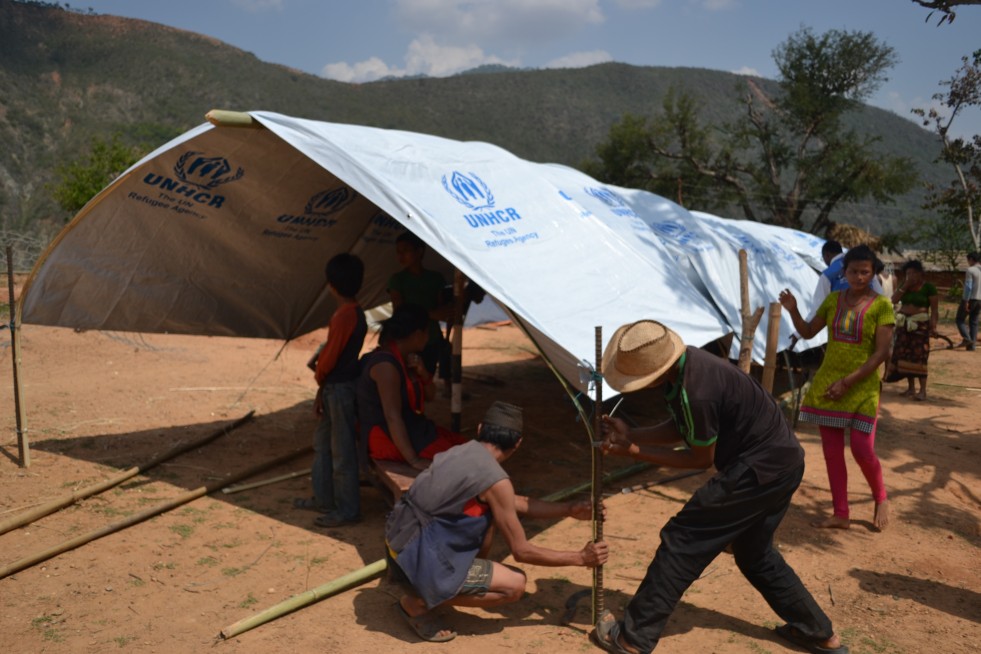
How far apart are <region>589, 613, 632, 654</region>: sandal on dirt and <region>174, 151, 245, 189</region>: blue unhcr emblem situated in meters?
3.82

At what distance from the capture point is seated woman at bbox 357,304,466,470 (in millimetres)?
4617

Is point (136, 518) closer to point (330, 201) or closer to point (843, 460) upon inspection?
point (330, 201)

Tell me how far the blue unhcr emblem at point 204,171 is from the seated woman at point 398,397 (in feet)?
5.76

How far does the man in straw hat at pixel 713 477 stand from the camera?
3.34 m

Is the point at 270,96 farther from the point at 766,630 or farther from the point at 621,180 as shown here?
the point at 766,630

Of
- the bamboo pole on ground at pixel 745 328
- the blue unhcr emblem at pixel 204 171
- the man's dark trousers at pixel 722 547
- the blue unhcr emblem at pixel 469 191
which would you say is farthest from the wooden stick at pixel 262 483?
the bamboo pole on ground at pixel 745 328

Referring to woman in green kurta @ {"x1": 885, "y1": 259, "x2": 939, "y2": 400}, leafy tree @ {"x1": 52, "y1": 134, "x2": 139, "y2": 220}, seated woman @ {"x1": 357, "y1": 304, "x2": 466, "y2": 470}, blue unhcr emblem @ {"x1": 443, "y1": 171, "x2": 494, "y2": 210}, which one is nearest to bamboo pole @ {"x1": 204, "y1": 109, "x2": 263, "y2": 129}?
blue unhcr emblem @ {"x1": 443, "y1": 171, "x2": 494, "y2": 210}

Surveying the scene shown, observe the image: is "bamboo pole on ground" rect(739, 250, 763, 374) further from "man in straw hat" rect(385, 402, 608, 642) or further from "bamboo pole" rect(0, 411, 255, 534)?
"bamboo pole" rect(0, 411, 255, 534)

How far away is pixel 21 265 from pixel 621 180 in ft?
66.4

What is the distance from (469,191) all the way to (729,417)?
250cm

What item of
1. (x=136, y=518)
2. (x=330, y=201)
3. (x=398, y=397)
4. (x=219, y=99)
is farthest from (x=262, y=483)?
(x=219, y=99)

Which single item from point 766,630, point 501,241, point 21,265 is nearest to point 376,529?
point 501,241

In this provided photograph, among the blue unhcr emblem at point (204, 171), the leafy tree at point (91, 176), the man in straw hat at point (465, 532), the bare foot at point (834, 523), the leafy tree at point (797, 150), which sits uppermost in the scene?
the leafy tree at point (797, 150)

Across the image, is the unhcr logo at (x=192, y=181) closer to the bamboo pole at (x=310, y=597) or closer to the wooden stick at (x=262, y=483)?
the wooden stick at (x=262, y=483)
